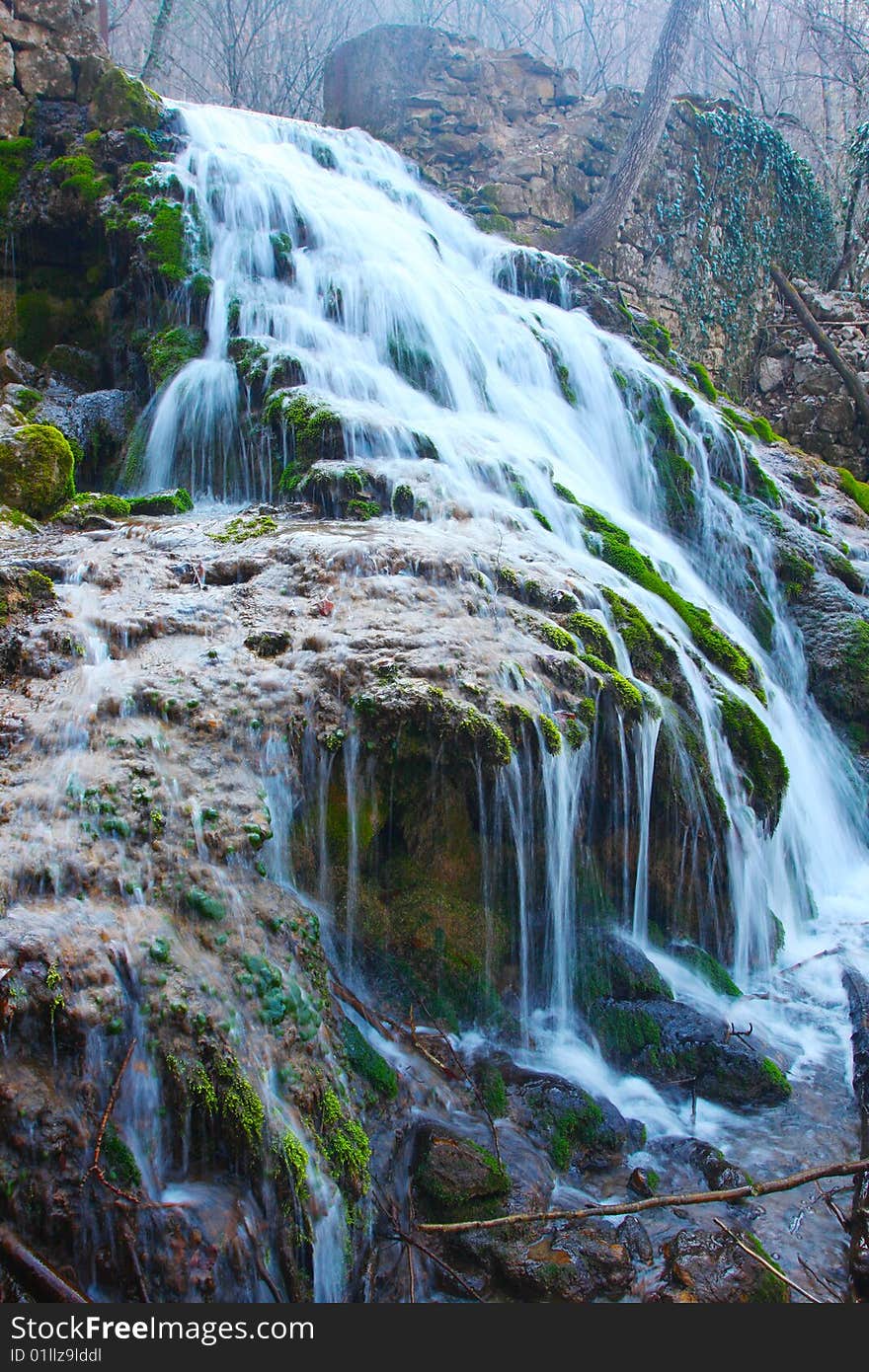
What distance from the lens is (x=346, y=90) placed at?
18.9 metres

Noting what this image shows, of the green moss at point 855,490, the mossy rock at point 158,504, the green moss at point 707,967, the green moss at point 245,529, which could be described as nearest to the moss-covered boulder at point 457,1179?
the green moss at point 707,967

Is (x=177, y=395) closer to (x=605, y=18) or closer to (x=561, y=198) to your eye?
(x=561, y=198)

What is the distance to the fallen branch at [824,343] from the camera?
15242 millimetres

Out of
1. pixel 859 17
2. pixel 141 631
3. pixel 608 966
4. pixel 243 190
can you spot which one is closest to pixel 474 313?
pixel 243 190

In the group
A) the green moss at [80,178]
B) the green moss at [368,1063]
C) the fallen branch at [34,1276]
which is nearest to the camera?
the fallen branch at [34,1276]

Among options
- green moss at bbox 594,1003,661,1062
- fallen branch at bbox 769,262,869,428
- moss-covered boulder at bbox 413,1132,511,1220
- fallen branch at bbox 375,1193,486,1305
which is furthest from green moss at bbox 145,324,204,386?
fallen branch at bbox 769,262,869,428

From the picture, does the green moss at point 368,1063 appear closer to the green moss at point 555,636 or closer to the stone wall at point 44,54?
the green moss at point 555,636

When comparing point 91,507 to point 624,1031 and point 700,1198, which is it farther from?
point 700,1198

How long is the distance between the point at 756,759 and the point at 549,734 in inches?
92.1

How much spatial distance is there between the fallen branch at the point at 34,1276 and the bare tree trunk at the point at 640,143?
17126mm

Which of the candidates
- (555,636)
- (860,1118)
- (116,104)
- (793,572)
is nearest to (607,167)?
(116,104)

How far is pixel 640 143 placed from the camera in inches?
623

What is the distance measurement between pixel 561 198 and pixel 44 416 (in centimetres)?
1264

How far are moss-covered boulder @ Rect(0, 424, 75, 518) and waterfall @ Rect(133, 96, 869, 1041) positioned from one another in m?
1.56
